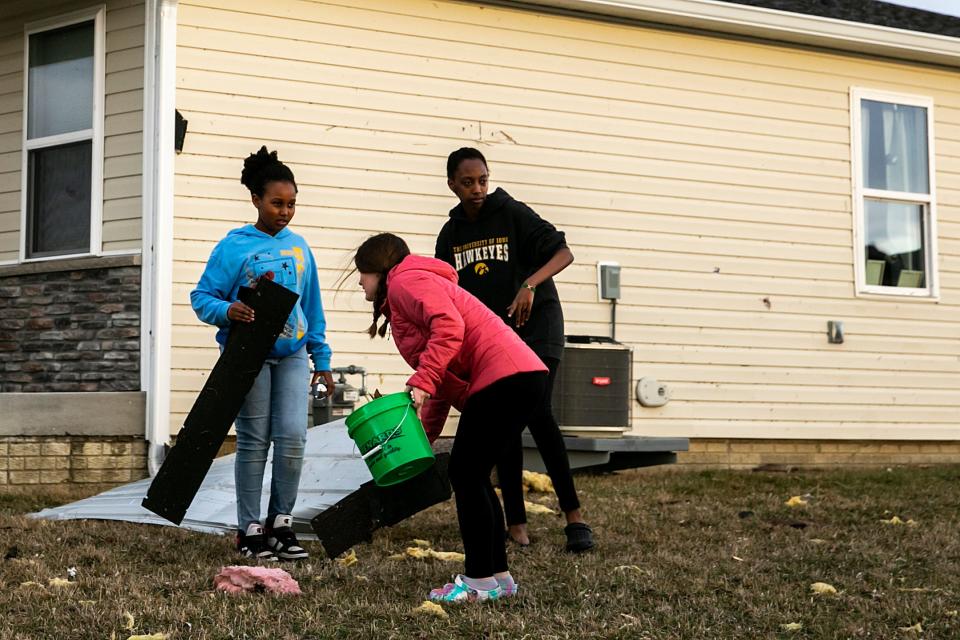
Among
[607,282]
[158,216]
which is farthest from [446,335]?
[607,282]

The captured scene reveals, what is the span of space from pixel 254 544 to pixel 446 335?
4.90 feet

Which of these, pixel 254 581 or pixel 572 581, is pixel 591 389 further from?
pixel 254 581

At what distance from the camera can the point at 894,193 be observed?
A: 1000cm

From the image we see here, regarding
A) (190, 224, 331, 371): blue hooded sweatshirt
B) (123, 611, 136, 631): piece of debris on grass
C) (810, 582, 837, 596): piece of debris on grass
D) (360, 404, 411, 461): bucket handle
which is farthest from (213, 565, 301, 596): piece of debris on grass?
(810, 582, 837, 596): piece of debris on grass

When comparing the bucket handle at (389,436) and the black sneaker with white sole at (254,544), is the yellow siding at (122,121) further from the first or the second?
the bucket handle at (389,436)

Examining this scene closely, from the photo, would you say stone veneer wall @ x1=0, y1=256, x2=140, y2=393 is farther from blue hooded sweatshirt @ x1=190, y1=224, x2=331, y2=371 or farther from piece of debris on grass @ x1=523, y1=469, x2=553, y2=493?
blue hooded sweatshirt @ x1=190, y1=224, x2=331, y2=371

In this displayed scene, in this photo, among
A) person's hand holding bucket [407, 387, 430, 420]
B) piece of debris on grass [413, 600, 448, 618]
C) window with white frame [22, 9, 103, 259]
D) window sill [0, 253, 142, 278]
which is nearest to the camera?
piece of debris on grass [413, 600, 448, 618]

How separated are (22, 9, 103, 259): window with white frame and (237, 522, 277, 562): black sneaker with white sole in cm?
340

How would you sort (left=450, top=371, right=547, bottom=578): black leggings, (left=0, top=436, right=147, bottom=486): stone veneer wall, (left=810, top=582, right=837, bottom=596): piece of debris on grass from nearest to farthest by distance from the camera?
1. (left=450, top=371, right=547, bottom=578): black leggings
2. (left=810, top=582, right=837, bottom=596): piece of debris on grass
3. (left=0, top=436, right=147, bottom=486): stone veneer wall

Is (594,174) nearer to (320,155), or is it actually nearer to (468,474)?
(320,155)

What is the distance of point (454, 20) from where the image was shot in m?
8.45

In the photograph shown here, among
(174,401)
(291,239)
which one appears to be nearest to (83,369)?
(174,401)

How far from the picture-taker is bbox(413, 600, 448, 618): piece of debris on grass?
3911 mm

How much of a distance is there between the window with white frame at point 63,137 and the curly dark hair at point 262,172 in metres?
3.09
